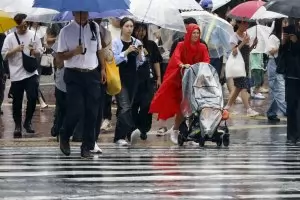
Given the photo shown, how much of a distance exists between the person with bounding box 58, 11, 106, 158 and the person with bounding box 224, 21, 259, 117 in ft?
23.4

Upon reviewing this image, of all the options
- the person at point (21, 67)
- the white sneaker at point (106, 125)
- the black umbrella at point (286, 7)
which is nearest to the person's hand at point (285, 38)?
the black umbrella at point (286, 7)

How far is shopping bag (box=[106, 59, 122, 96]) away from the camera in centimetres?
1329

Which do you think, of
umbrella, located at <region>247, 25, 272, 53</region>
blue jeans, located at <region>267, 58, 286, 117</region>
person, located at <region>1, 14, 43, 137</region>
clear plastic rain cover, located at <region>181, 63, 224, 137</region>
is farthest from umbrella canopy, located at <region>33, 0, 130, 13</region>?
umbrella, located at <region>247, 25, 272, 53</region>

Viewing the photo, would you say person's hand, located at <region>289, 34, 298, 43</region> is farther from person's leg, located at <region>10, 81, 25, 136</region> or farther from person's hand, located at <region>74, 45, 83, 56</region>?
person's hand, located at <region>74, 45, 83, 56</region>

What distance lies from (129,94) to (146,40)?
1190 millimetres

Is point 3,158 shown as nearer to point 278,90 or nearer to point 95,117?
point 95,117

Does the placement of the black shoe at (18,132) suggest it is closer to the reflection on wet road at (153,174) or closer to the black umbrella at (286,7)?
the reflection on wet road at (153,174)

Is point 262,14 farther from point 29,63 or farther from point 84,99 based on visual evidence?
point 84,99

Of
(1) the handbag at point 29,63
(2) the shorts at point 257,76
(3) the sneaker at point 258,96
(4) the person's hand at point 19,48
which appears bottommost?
(3) the sneaker at point 258,96

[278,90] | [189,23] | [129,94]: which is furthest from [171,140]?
[278,90]

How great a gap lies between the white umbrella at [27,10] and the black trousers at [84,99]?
2245mm

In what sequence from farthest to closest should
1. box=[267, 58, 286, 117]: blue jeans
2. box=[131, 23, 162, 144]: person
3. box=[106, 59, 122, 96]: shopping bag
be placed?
1. box=[267, 58, 286, 117]: blue jeans
2. box=[131, 23, 162, 144]: person
3. box=[106, 59, 122, 96]: shopping bag

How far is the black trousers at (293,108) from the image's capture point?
15.7m

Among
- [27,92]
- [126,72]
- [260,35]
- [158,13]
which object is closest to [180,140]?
[126,72]
